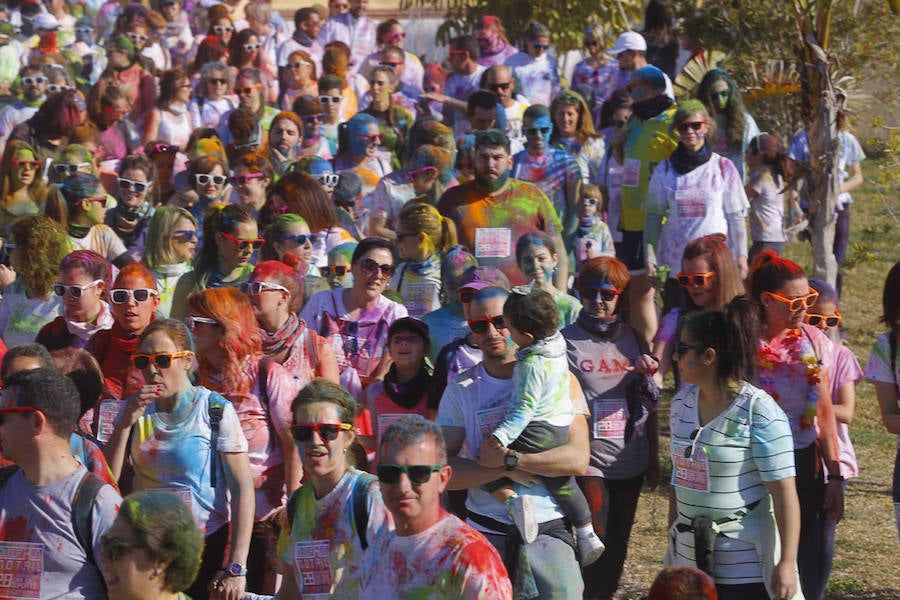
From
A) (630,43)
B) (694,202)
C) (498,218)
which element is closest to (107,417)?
(498,218)

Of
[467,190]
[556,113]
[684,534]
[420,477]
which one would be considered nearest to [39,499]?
[420,477]

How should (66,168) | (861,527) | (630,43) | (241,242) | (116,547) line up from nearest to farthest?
(116,547) < (241,242) < (861,527) < (66,168) < (630,43)

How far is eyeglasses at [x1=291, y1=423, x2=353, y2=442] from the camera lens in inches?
199

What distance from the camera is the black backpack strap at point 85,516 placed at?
182 inches

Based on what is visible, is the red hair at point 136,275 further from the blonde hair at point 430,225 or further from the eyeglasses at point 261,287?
the blonde hair at point 430,225

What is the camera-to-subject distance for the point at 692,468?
5336 millimetres

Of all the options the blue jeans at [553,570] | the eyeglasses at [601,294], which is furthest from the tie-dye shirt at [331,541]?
the eyeglasses at [601,294]

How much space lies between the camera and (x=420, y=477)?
4.38 metres

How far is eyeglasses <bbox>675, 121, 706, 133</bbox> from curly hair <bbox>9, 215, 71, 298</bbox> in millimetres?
3893

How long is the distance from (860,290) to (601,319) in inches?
375

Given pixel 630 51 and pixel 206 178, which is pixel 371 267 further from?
pixel 630 51

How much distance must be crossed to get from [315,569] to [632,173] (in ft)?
19.9

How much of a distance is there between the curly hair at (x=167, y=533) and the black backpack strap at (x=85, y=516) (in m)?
0.51

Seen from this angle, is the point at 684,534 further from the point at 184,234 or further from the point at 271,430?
the point at 184,234
